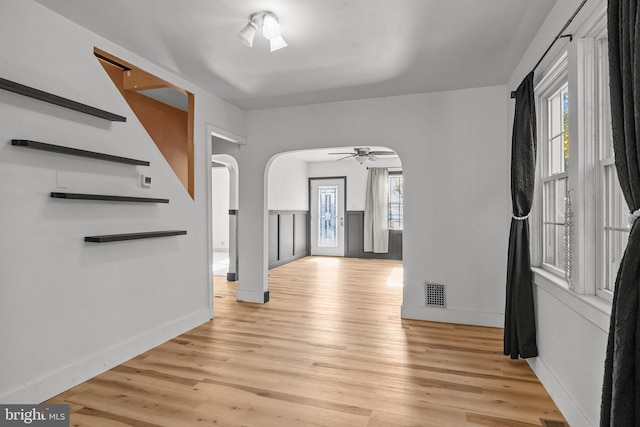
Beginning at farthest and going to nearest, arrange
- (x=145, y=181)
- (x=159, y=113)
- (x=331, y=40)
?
1. (x=159, y=113)
2. (x=145, y=181)
3. (x=331, y=40)

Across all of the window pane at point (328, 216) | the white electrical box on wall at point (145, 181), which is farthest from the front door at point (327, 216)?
the white electrical box on wall at point (145, 181)

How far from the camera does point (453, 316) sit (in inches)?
152

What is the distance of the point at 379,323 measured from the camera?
378cm

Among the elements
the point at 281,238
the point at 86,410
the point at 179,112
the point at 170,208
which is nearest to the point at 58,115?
the point at 170,208

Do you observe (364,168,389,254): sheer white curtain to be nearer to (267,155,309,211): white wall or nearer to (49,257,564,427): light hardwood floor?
(267,155,309,211): white wall

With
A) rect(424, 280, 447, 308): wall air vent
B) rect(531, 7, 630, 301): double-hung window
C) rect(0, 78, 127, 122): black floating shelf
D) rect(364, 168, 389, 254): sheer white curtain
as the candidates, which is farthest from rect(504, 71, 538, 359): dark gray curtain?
rect(364, 168, 389, 254): sheer white curtain

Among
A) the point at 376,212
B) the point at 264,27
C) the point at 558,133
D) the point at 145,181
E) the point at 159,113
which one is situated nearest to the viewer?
the point at 264,27

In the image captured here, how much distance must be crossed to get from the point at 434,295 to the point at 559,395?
180 cm

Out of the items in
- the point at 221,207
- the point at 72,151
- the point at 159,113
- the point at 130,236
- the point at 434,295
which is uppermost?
the point at 159,113

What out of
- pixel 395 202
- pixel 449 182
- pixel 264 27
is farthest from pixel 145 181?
pixel 395 202

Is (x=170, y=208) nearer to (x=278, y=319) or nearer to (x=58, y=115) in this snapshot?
(x=58, y=115)

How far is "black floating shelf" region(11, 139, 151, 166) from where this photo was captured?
208cm

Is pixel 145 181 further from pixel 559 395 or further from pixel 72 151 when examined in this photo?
pixel 559 395

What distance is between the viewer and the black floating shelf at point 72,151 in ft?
6.83
